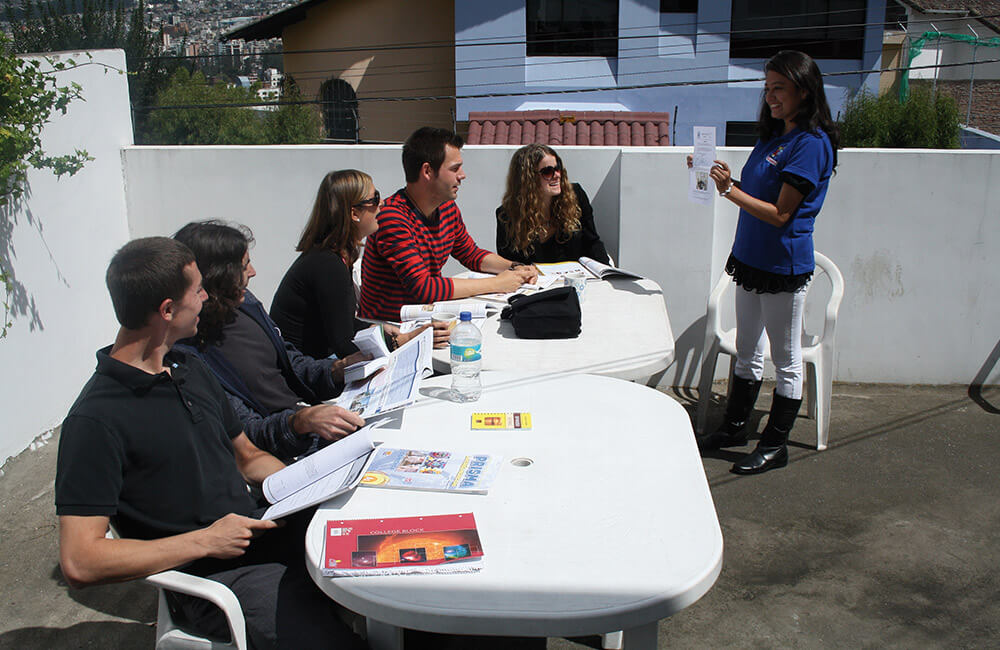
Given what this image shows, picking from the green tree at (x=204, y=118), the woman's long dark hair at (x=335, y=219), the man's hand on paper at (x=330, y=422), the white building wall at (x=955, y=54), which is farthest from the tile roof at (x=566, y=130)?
the white building wall at (x=955, y=54)

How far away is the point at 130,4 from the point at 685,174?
2451cm

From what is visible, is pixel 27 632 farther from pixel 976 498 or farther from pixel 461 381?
pixel 976 498

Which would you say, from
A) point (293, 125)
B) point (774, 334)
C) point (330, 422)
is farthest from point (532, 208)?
point (293, 125)

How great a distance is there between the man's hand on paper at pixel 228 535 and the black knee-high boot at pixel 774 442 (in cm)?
255

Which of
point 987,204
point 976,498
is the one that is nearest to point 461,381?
point 976,498

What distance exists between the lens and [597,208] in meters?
4.83

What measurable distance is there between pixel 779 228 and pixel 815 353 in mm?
828

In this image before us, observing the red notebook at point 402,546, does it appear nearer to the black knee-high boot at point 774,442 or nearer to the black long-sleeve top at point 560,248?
the black knee-high boot at point 774,442

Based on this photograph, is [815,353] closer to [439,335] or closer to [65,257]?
[439,335]

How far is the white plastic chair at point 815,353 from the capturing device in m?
3.81

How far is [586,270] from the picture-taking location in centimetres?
395

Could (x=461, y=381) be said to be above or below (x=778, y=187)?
below

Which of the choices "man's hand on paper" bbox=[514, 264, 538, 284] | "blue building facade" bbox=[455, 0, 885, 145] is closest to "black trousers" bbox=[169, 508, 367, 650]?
"man's hand on paper" bbox=[514, 264, 538, 284]

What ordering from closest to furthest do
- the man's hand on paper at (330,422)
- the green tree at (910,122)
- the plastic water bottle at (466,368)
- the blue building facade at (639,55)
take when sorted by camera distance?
the man's hand on paper at (330,422) → the plastic water bottle at (466,368) → the green tree at (910,122) → the blue building facade at (639,55)
